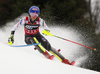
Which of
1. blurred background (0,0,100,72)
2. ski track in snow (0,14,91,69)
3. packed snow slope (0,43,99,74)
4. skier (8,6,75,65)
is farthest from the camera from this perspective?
blurred background (0,0,100,72)

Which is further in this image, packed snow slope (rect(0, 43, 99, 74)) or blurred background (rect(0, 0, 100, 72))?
blurred background (rect(0, 0, 100, 72))

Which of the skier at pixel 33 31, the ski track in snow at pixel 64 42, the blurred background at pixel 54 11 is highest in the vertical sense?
the blurred background at pixel 54 11

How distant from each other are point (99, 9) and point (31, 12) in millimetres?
11636

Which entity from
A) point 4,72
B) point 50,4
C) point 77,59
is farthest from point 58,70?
point 50,4

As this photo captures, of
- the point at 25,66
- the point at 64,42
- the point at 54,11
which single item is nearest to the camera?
the point at 25,66

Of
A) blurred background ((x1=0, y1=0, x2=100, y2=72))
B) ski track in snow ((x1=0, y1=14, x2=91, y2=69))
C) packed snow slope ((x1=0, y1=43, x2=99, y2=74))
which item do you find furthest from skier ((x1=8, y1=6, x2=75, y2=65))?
blurred background ((x1=0, y1=0, x2=100, y2=72))

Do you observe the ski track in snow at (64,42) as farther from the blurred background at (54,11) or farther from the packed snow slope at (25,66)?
the packed snow slope at (25,66)

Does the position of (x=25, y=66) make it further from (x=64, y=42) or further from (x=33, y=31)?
(x=64, y=42)

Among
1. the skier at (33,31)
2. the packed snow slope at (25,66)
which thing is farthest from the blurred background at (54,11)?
the packed snow slope at (25,66)

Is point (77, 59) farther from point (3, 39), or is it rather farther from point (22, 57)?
point (3, 39)

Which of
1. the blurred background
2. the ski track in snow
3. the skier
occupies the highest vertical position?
the blurred background

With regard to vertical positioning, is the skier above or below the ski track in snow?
above

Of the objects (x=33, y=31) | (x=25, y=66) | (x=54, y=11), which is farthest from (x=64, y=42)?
(x=25, y=66)

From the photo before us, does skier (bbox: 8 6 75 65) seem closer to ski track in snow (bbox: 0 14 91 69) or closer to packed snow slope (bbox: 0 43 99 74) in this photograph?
ski track in snow (bbox: 0 14 91 69)
